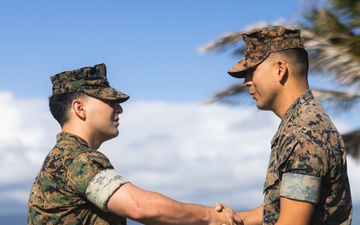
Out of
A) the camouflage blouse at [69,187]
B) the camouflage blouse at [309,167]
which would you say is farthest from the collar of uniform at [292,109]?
the camouflage blouse at [69,187]

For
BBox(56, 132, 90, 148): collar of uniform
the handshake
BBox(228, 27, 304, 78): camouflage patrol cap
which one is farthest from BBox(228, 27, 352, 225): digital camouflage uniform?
BBox(56, 132, 90, 148): collar of uniform

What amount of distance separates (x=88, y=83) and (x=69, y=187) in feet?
3.32

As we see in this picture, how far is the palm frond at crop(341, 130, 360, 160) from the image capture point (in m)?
18.5

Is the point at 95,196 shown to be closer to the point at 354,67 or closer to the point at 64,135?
the point at 64,135

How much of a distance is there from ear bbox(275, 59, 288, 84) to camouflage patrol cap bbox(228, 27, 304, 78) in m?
0.13

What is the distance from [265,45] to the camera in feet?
16.7

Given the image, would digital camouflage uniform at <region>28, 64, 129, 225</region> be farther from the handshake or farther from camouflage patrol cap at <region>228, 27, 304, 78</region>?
camouflage patrol cap at <region>228, 27, 304, 78</region>

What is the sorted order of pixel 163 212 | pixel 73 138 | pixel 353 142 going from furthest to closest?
pixel 353 142 < pixel 73 138 < pixel 163 212

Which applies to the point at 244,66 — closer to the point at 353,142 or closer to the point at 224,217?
the point at 224,217

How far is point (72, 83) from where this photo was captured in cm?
634

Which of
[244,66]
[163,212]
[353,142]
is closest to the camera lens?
[244,66]

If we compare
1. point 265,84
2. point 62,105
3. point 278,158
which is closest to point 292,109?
point 265,84

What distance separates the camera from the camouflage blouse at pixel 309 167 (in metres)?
4.49

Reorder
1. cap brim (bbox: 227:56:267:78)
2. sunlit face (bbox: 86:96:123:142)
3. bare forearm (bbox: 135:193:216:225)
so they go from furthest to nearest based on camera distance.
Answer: sunlit face (bbox: 86:96:123:142) → bare forearm (bbox: 135:193:216:225) → cap brim (bbox: 227:56:267:78)
